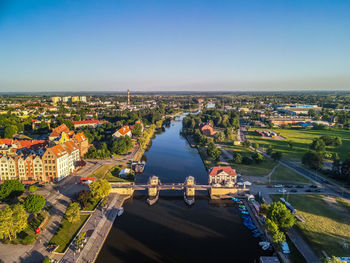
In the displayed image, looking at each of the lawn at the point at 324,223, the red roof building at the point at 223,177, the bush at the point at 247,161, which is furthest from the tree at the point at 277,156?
the red roof building at the point at 223,177

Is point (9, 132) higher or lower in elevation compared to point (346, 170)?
higher

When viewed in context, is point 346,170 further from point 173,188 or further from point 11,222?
point 11,222

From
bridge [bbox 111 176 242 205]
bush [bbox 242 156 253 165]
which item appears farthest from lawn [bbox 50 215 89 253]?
bush [bbox 242 156 253 165]

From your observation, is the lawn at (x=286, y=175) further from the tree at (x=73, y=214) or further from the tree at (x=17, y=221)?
the tree at (x=17, y=221)

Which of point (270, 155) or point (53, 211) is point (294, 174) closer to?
point (270, 155)

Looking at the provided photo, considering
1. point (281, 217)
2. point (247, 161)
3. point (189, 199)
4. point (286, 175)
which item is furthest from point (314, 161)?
point (189, 199)

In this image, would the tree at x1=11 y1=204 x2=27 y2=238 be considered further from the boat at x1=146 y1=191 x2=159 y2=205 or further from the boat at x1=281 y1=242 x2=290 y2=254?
the boat at x1=281 y1=242 x2=290 y2=254

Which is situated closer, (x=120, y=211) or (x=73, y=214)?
(x=73, y=214)
